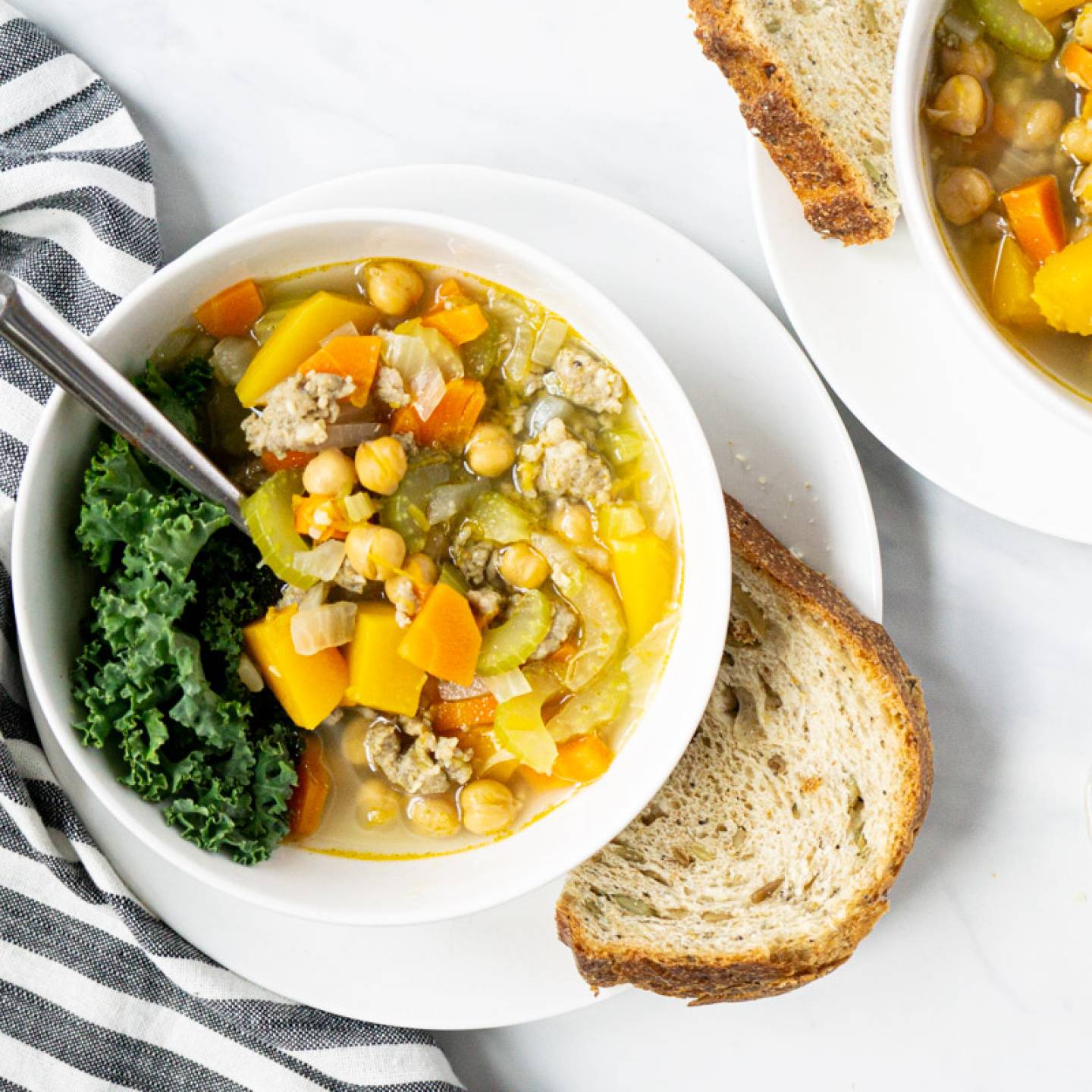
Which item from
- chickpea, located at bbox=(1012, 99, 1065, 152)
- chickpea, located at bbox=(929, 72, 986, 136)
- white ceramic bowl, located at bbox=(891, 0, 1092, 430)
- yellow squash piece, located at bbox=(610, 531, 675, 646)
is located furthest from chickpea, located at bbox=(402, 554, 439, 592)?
chickpea, located at bbox=(1012, 99, 1065, 152)

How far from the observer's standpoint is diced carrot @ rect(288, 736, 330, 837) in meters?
2.98

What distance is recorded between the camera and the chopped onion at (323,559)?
279 cm

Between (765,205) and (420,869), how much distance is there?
6.25 ft

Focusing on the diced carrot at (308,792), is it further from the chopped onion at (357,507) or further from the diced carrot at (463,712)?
the chopped onion at (357,507)

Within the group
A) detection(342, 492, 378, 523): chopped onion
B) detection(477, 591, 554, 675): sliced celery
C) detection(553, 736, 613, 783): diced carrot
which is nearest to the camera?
detection(342, 492, 378, 523): chopped onion

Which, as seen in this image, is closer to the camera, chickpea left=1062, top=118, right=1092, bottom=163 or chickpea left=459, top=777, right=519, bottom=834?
chickpea left=1062, top=118, right=1092, bottom=163

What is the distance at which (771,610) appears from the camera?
314 cm

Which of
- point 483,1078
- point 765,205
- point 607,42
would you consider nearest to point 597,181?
point 607,42

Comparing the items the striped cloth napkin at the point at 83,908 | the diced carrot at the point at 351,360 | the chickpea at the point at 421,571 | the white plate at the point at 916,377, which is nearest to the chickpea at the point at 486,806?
the chickpea at the point at 421,571

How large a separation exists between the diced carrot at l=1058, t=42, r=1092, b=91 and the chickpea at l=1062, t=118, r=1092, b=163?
0.08 metres

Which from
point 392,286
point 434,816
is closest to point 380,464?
point 392,286

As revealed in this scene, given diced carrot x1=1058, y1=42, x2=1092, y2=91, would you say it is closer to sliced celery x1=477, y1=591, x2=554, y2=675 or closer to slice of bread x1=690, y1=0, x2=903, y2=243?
slice of bread x1=690, y1=0, x2=903, y2=243

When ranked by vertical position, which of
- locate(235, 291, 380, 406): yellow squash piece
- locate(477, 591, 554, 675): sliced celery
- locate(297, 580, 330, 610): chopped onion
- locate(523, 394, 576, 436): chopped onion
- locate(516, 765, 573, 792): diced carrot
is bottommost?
locate(516, 765, 573, 792): diced carrot

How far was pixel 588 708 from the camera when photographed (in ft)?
9.89
